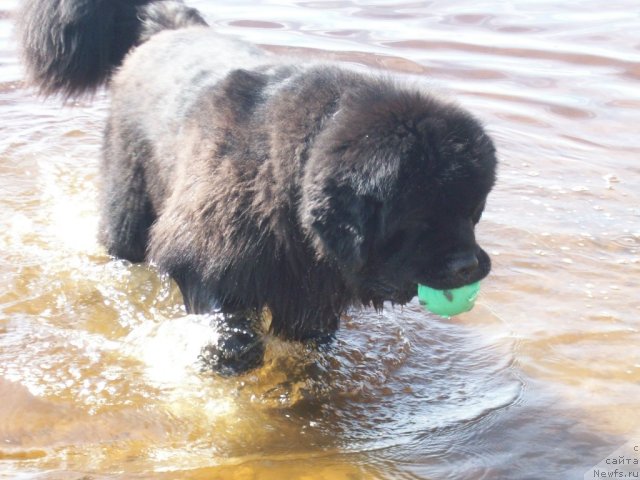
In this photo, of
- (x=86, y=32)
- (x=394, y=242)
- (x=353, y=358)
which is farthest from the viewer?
(x=86, y=32)

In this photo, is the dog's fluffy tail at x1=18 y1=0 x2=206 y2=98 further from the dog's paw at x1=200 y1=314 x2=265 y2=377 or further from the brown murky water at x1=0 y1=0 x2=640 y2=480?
the dog's paw at x1=200 y1=314 x2=265 y2=377

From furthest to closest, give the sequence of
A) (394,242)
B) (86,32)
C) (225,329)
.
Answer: (86,32), (225,329), (394,242)

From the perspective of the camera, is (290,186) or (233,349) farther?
(233,349)

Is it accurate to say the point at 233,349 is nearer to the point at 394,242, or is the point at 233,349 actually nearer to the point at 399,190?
the point at 394,242

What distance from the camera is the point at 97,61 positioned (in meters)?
4.32

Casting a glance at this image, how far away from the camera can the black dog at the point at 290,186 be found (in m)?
2.76

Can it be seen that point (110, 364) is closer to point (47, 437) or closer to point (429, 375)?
point (47, 437)

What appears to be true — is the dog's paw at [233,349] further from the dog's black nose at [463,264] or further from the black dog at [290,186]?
the dog's black nose at [463,264]

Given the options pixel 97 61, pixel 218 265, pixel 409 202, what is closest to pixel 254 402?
pixel 218 265

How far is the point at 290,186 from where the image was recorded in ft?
9.55

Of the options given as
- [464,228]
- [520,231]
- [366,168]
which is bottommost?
[520,231]

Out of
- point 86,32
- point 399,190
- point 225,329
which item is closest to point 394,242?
point 399,190

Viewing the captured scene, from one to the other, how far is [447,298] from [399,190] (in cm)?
40

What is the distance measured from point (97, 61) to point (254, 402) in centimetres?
196
